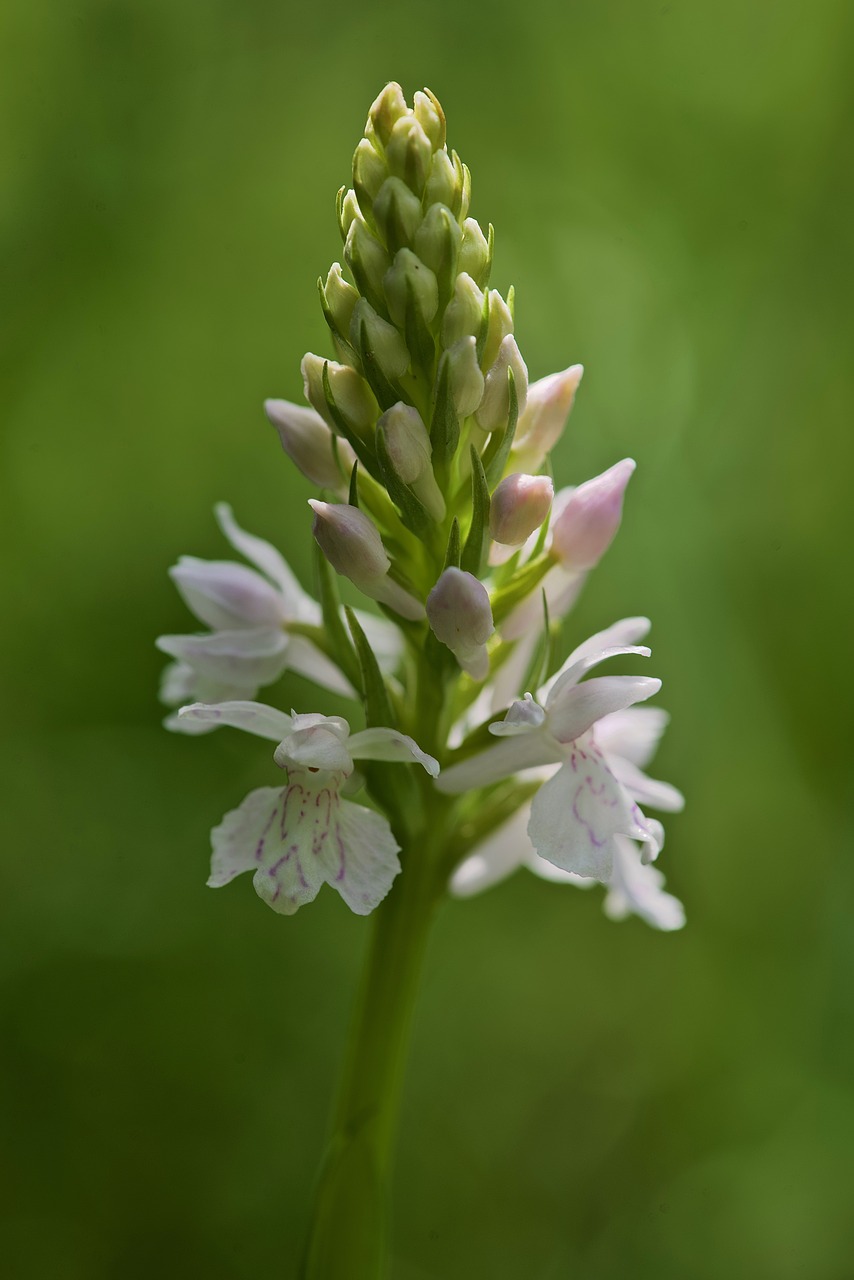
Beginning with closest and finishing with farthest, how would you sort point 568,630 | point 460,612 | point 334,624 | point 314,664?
1. point 460,612
2. point 334,624
3. point 314,664
4. point 568,630

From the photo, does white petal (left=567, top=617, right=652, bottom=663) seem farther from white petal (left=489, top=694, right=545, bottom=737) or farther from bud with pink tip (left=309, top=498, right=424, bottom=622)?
bud with pink tip (left=309, top=498, right=424, bottom=622)

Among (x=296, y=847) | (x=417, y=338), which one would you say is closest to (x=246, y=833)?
(x=296, y=847)

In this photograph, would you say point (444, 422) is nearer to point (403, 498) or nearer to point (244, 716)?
point (403, 498)

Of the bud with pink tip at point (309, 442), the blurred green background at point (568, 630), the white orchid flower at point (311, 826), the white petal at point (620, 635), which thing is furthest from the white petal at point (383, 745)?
the blurred green background at point (568, 630)

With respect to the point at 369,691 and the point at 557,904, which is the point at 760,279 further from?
the point at 369,691

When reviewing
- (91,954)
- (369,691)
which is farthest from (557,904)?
(369,691)

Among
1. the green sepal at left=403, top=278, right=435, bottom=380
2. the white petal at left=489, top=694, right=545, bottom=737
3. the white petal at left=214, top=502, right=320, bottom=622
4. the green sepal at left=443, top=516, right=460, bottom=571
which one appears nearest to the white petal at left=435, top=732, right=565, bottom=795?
the white petal at left=489, top=694, right=545, bottom=737
